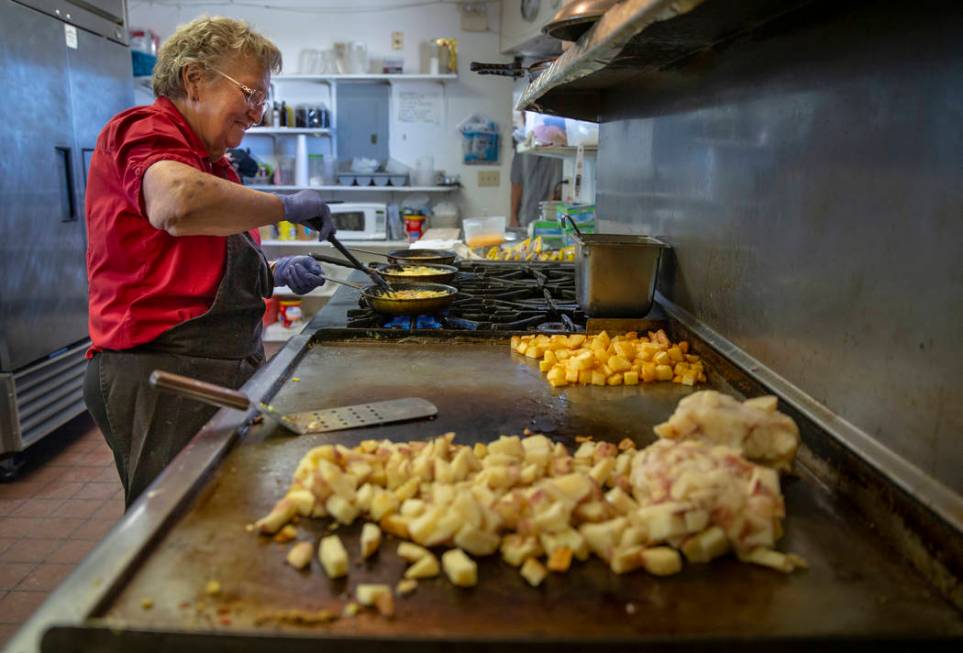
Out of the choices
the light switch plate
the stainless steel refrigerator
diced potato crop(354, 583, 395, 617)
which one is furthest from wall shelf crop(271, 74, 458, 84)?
diced potato crop(354, 583, 395, 617)

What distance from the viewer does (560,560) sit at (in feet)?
3.65

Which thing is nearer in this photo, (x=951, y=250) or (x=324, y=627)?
(x=324, y=627)

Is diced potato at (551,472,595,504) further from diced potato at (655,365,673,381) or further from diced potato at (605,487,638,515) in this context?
diced potato at (655,365,673,381)

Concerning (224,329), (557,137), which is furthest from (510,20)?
(224,329)

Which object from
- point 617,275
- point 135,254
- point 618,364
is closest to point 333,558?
point 618,364

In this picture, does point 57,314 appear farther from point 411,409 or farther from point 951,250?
point 951,250

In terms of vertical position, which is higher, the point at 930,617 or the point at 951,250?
A: the point at 951,250

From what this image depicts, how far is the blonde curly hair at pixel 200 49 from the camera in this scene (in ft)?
7.24

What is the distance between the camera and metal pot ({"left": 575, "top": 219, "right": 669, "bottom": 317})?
8.25ft

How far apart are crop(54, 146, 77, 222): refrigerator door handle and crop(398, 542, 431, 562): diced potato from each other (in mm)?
4296

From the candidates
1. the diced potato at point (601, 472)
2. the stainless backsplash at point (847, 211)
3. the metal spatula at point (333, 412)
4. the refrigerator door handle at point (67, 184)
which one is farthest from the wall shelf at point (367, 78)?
the diced potato at point (601, 472)

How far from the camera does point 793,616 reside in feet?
3.29

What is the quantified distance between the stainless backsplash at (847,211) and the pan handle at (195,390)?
1282 millimetres

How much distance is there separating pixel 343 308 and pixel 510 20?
5653 millimetres
